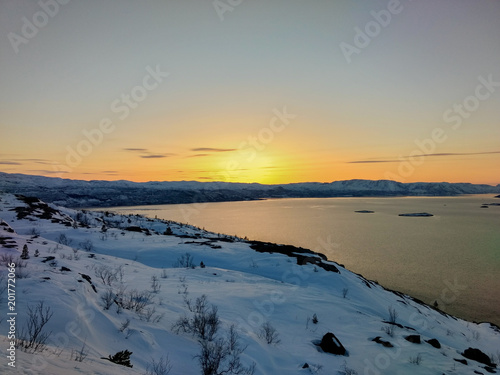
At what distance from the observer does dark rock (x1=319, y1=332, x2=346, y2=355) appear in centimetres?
598

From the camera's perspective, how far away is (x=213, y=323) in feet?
18.6

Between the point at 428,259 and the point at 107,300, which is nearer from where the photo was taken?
the point at 107,300

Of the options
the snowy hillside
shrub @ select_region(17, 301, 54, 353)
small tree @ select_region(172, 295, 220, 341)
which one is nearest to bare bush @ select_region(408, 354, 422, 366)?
the snowy hillside

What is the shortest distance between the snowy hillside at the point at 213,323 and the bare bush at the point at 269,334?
0.09 ft

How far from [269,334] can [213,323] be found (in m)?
1.28

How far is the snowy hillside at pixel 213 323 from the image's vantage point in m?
4.14

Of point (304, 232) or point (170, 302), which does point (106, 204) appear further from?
point (170, 302)

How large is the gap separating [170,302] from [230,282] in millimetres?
3348

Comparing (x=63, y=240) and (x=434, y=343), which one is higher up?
(x=63, y=240)

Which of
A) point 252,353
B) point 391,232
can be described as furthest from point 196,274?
point 391,232

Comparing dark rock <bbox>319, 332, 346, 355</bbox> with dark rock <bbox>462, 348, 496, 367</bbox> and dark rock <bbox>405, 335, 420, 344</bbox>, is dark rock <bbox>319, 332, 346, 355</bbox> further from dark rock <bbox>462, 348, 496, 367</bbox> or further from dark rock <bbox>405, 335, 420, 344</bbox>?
dark rock <bbox>462, 348, 496, 367</bbox>

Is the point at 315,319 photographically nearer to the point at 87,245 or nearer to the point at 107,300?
the point at 107,300

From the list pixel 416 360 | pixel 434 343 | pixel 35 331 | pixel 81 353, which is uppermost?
pixel 35 331

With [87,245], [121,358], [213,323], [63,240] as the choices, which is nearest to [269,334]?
[213,323]
